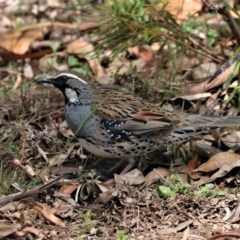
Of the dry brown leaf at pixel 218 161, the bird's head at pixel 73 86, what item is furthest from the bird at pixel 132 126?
the dry brown leaf at pixel 218 161

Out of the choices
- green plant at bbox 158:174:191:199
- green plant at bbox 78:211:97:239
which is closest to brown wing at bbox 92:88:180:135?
green plant at bbox 158:174:191:199

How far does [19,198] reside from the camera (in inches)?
223

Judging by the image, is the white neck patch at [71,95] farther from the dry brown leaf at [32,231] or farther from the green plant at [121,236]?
the green plant at [121,236]

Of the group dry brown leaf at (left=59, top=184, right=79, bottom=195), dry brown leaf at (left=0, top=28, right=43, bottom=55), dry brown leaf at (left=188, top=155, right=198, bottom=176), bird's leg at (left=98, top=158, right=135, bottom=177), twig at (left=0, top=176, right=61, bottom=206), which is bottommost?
bird's leg at (left=98, top=158, right=135, bottom=177)

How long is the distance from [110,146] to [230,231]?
5.05 ft

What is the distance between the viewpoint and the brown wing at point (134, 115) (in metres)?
6.36

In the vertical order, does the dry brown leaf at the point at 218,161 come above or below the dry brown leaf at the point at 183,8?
below

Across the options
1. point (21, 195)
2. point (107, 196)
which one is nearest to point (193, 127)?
point (107, 196)

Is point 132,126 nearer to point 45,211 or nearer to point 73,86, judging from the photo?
point 73,86

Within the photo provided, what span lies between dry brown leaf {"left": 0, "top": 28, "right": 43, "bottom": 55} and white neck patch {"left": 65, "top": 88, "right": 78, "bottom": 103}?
242 centimetres

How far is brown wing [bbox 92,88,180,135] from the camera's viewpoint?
6.36 metres

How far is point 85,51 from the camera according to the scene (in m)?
8.85

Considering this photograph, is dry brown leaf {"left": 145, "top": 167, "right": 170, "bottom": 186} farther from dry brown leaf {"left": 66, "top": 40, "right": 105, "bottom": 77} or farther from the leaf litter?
dry brown leaf {"left": 66, "top": 40, "right": 105, "bottom": 77}

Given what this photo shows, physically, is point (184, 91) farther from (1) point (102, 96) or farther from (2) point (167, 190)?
(2) point (167, 190)
